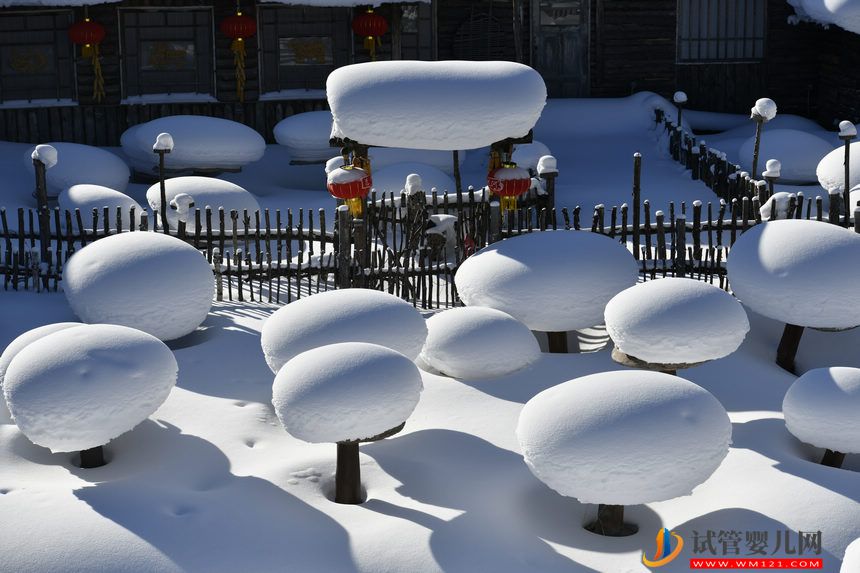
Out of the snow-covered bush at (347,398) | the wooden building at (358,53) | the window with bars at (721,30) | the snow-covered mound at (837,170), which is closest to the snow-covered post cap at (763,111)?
the snow-covered mound at (837,170)

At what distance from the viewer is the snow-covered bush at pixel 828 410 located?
326 inches

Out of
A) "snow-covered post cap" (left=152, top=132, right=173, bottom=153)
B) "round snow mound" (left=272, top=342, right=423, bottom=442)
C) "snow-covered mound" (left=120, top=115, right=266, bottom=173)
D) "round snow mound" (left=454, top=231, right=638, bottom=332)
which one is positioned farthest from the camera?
"snow-covered mound" (left=120, top=115, right=266, bottom=173)

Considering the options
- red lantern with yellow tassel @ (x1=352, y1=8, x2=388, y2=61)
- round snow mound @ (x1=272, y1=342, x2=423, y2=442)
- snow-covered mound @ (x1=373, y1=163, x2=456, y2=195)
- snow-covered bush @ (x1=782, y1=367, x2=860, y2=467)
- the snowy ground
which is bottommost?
the snowy ground

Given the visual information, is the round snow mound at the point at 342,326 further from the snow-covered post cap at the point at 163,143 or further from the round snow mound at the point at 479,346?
the snow-covered post cap at the point at 163,143

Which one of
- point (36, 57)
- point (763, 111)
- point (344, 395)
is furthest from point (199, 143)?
point (344, 395)

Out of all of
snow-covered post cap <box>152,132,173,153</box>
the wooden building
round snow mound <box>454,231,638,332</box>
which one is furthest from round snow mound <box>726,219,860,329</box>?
the wooden building

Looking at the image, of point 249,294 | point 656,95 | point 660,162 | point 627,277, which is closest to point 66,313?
point 249,294

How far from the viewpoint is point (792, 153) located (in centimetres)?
1833

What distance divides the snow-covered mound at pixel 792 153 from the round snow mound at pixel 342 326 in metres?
9.87

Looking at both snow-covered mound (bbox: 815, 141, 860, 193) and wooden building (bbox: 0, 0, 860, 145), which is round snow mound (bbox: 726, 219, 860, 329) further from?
wooden building (bbox: 0, 0, 860, 145)

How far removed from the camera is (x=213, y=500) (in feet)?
26.1

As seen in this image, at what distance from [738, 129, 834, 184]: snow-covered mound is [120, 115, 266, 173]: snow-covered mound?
746cm

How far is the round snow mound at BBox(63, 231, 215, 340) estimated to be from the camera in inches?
418

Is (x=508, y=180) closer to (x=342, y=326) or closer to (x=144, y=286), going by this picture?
(x=342, y=326)
